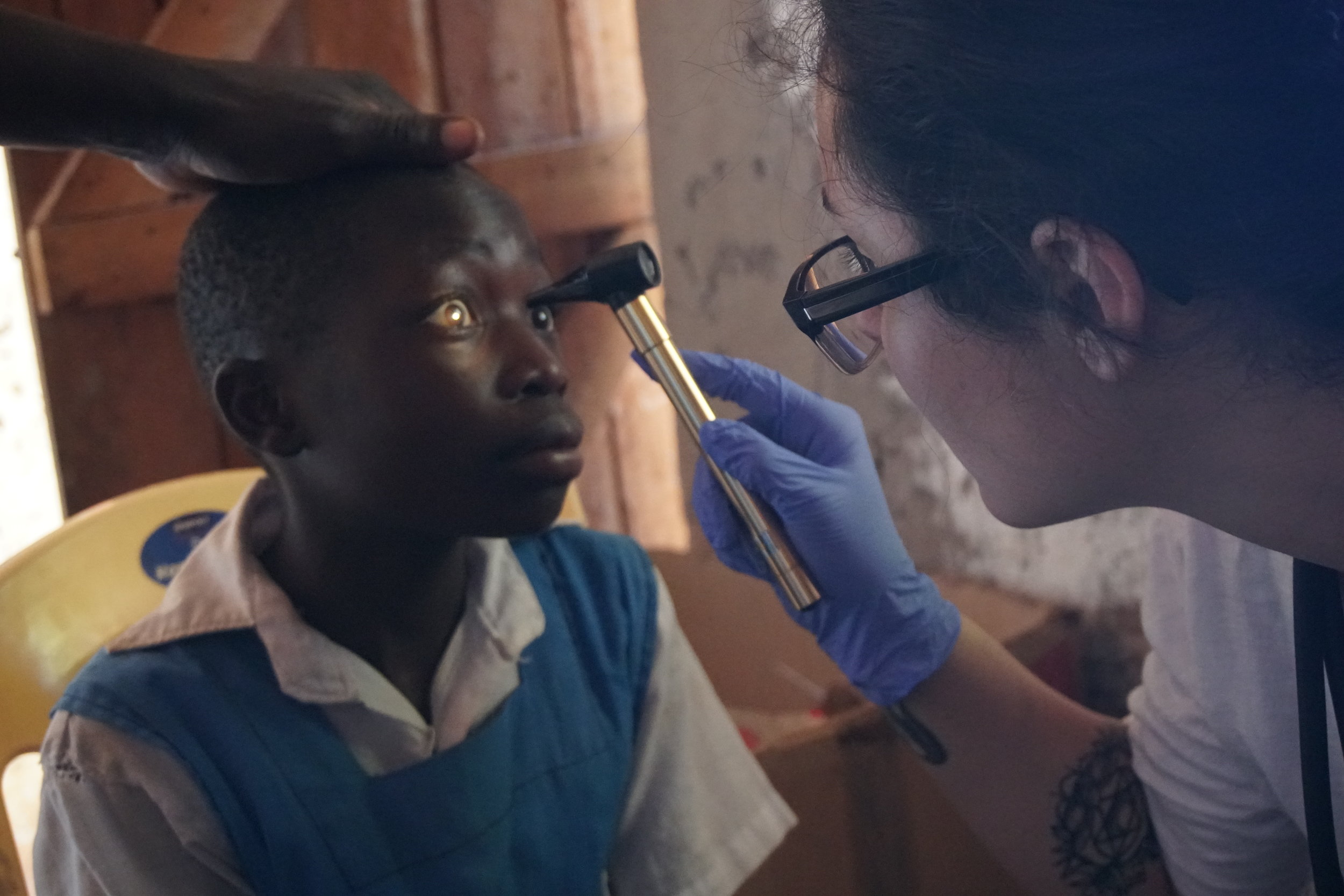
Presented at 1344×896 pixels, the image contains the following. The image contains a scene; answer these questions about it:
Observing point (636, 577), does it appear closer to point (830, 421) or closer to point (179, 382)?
point (830, 421)

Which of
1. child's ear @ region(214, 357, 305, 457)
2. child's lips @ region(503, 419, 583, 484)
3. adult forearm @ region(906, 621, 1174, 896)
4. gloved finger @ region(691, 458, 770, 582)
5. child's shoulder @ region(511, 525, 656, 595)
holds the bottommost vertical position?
adult forearm @ region(906, 621, 1174, 896)

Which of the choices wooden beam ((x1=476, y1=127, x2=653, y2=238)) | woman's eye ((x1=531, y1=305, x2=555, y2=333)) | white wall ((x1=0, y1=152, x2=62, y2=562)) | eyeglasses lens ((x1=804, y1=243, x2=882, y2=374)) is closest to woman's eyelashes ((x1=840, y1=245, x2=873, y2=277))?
eyeglasses lens ((x1=804, y1=243, x2=882, y2=374))

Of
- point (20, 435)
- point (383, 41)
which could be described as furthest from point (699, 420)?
point (20, 435)

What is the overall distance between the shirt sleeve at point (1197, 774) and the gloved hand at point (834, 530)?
15 centimetres

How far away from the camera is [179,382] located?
1.76m

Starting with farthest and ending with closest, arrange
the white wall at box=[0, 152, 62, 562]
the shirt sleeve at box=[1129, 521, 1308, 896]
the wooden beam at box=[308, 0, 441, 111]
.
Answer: the white wall at box=[0, 152, 62, 562]
the wooden beam at box=[308, 0, 441, 111]
the shirt sleeve at box=[1129, 521, 1308, 896]

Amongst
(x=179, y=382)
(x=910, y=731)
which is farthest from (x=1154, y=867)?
(x=179, y=382)

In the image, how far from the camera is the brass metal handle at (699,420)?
692mm

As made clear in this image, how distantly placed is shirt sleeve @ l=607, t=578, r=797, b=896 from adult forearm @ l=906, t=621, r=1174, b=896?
13cm

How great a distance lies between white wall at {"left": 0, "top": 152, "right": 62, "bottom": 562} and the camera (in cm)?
178

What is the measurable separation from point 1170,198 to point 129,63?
0.53m

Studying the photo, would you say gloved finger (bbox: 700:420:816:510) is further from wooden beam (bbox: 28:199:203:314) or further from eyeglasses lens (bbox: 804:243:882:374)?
wooden beam (bbox: 28:199:203:314)

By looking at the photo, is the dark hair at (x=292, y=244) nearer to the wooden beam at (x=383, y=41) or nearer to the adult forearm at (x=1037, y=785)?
the adult forearm at (x=1037, y=785)

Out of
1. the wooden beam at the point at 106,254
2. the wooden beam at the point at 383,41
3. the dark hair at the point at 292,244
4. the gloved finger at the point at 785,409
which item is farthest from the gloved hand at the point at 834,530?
the wooden beam at the point at 106,254
